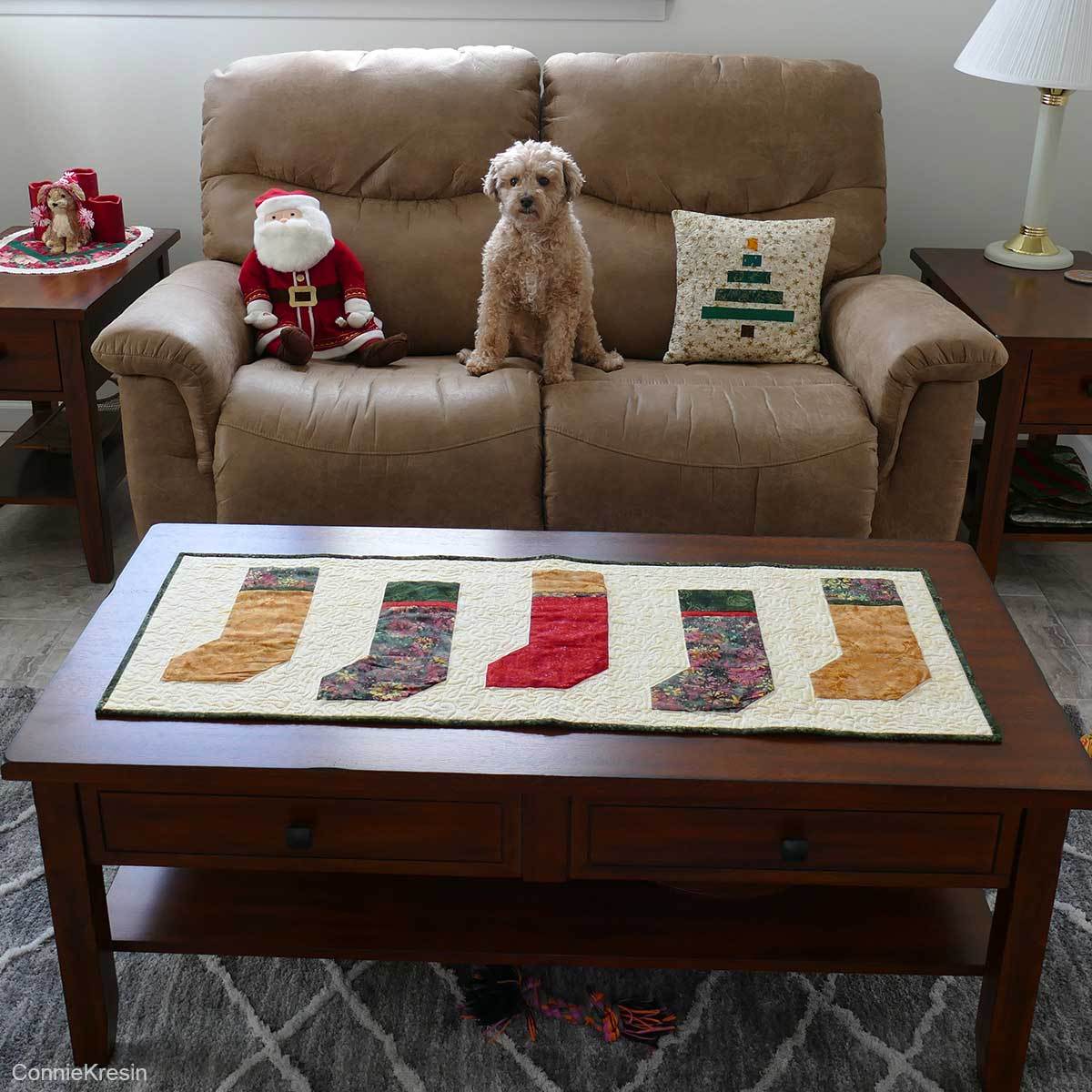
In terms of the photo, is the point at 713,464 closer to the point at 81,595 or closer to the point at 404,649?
the point at 404,649

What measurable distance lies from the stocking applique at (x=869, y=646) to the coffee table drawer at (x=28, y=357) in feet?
5.43

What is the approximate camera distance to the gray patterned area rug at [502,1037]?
5.12ft

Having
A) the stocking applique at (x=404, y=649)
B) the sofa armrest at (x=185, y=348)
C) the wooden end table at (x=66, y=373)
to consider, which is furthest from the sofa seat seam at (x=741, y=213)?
the stocking applique at (x=404, y=649)

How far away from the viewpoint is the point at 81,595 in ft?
8.70

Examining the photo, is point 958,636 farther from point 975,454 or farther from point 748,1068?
point 975,454

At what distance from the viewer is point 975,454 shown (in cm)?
295

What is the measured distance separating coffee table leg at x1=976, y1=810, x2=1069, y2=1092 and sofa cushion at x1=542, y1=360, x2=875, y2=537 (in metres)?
1.01

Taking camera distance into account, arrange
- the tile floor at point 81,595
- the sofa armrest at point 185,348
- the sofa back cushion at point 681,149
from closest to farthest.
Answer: the sofa armrest at point 185,348 → the tile floor at point 81,595 → the sofa back cushion at point 681,149

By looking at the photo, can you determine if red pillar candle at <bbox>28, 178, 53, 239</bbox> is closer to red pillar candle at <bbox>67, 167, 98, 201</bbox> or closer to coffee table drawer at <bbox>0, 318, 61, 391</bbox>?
red pillar candle at <bbox>67, 167, 98, 201</bbox>

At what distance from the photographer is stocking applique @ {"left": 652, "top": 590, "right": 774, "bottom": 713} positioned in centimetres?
151

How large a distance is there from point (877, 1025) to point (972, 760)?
45 cm

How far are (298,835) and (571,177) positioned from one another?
1542mm

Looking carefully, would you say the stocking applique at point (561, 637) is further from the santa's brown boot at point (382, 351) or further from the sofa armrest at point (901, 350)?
the santa's brown boot at point (382, 351)

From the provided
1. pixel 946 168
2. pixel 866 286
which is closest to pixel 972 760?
pixel 866 286
